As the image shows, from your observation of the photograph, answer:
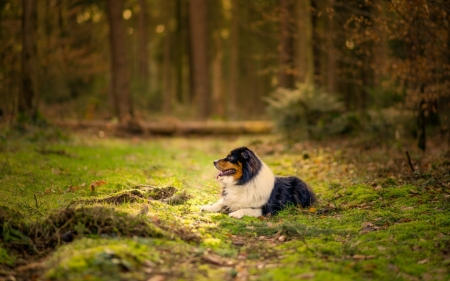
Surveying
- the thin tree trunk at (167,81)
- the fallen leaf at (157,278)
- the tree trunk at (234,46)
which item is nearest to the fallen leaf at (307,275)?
the fallen leaf at (157,278)

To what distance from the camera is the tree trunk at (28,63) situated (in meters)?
17.1

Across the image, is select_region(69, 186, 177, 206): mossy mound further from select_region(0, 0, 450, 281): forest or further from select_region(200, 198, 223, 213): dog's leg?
select_region(200, 198, 223, 213): dog's leg

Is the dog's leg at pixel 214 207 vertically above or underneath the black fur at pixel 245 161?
underneath

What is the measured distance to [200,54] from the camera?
2828 cm

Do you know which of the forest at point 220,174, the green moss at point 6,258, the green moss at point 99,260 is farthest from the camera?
the forest at point 220,174

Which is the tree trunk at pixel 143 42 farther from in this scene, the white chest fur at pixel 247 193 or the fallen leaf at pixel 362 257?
the fallen leaf at pixel 362 257

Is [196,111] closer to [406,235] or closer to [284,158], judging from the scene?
[284,158]

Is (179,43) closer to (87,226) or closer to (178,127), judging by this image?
(178,127)

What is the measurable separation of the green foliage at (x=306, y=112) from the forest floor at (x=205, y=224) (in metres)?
4.74

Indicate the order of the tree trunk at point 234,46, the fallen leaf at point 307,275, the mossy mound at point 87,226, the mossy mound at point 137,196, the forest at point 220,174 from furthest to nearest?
the tree trunk at point 234,46, the mossy mound at point 137,196, the mossy mound at point 87,226, the forest at point 220,174, the fallen leaf at point 307,275

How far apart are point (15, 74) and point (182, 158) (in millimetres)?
11584

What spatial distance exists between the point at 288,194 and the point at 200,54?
20.8 meters

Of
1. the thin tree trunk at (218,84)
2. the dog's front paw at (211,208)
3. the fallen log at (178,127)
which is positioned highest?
the thin tree trunk at (218,84)

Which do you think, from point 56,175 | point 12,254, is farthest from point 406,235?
point 56,175
